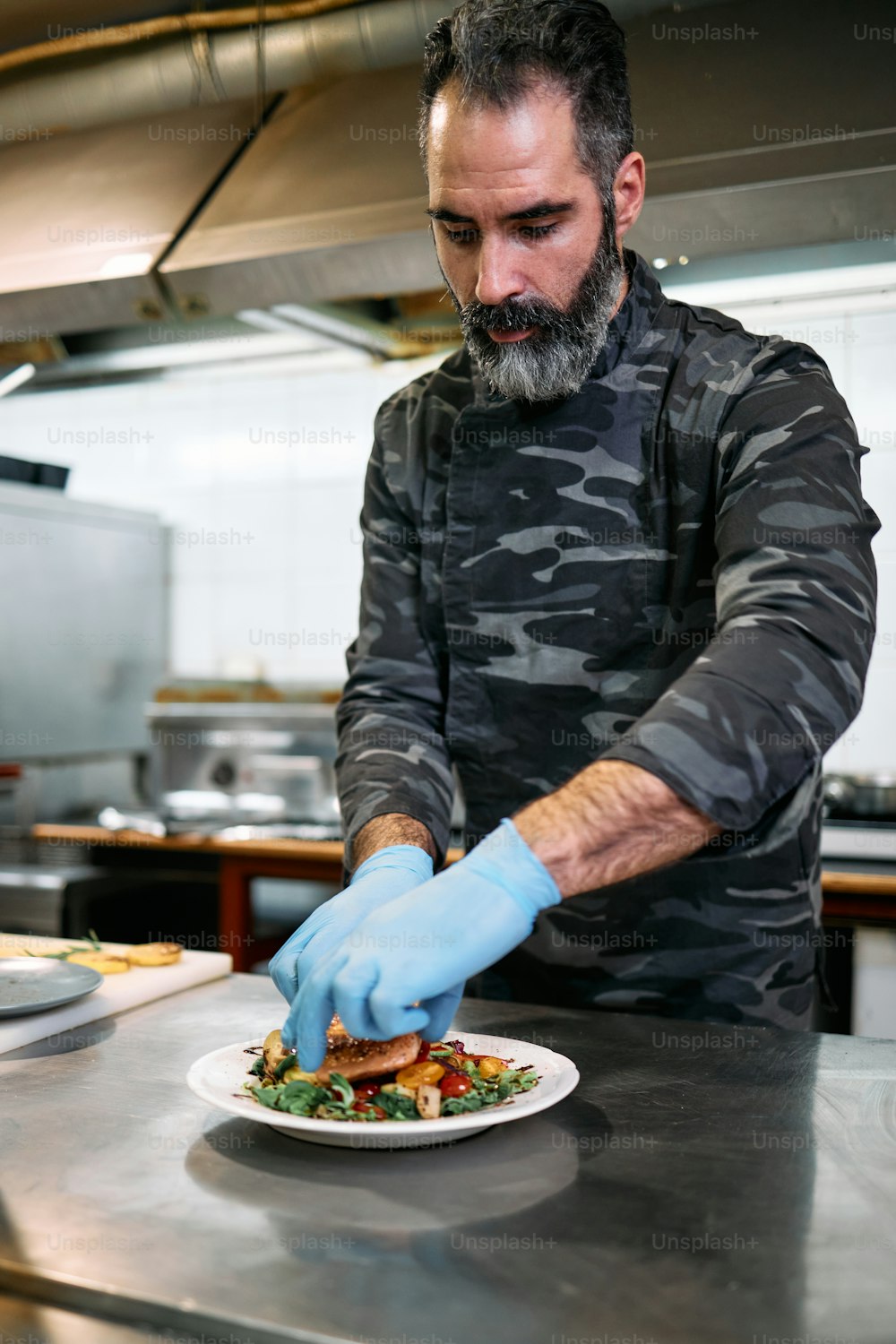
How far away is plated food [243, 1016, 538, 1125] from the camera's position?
3.05 feet

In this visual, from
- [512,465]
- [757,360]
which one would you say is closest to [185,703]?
[512,465]

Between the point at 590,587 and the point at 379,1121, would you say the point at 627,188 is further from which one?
the point at 379,1121

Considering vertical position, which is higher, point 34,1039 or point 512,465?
point 512,465

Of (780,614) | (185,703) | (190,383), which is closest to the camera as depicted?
(780,614)

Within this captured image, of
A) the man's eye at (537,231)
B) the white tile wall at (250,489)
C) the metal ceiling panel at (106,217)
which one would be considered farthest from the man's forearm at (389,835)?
the white tile wall at (250,489)

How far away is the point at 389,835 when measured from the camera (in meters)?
1.31

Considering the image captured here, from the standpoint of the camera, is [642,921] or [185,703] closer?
[642,921]

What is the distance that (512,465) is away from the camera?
→ 1.49 m

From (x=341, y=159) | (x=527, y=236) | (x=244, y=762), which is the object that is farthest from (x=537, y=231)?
(x=244, y=762)

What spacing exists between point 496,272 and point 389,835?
61 cm

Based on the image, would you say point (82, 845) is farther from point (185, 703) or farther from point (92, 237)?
point (92, 237)

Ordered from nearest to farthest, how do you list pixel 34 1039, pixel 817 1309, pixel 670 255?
pixel 817 1309
pixel 34 1039
pixel 670 255

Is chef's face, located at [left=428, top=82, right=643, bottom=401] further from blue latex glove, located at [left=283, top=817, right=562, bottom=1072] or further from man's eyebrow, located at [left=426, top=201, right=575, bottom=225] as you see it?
blue latex glove, located at [left=283, top=817, right=562, bottom=1072]

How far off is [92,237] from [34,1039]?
1.81 m
